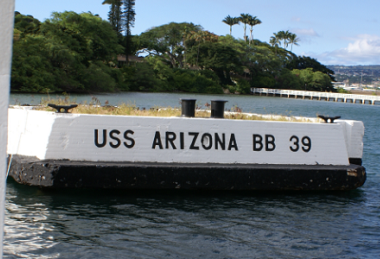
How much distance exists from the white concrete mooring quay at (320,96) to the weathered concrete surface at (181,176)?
281 feet

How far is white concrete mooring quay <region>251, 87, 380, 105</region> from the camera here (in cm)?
8888

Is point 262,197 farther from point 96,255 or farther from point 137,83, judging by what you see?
point 137,83

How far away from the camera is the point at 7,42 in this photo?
2.12 meters

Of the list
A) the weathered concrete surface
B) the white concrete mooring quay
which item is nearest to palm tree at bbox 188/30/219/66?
the white concrete mooring quay

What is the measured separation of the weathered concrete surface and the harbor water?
0.31 m

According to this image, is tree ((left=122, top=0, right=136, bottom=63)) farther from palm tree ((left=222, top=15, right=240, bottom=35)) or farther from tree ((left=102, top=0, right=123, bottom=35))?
palm tree ((left=222, top=15, right=240, bottom=35))

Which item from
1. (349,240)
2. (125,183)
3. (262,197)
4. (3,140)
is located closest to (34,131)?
(125,183)

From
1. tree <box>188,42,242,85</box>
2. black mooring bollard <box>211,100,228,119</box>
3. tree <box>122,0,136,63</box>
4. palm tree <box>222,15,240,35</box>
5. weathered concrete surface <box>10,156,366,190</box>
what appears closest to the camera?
weathered concrete surface <box>10,156,366,190</box>

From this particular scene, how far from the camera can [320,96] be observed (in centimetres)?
9538

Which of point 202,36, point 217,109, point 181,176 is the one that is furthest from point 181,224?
point 202,36

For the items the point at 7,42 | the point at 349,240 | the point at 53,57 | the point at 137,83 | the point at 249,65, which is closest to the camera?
the point at 7,42

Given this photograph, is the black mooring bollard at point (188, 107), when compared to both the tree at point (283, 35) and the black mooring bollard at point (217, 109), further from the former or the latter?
the tree at point (283, 35)

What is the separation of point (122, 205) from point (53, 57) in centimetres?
5539

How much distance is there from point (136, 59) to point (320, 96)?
132 feet
